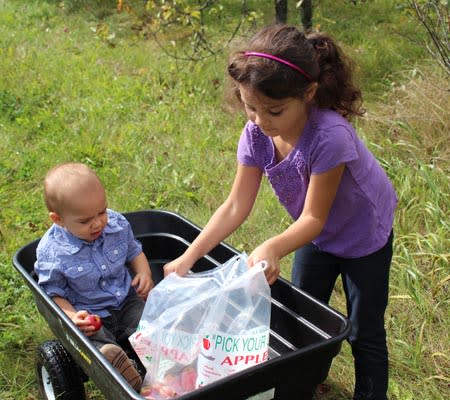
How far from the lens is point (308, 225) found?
2018 millimetres

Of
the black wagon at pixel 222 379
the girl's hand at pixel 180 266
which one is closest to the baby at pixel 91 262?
the black wagon at pixel 222 379

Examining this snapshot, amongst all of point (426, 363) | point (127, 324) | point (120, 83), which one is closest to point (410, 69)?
point (120, 83)

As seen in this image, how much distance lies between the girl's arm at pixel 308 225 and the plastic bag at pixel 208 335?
0.04m

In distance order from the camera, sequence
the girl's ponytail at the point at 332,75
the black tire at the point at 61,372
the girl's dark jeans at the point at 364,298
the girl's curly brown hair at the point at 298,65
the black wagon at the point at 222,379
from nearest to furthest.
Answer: the black wagon at the point at 222,379, the girl's curly brown hair at the point at 298,65, the girl's ponytail at the point at 332,75, the girl's dark jeans at the point at 364,298, the black tire at the point at 61,372

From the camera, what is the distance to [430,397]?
8.11 ft

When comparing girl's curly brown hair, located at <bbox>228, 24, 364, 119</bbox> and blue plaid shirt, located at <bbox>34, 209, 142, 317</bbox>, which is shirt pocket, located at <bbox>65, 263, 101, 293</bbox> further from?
girl's curly brown hair, located at <bbox>228, 24, 364, 119</bbox>

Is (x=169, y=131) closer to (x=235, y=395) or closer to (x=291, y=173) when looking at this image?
(x=291, y=173)

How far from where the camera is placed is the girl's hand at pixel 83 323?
225cm

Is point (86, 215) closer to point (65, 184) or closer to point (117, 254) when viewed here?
point (65, 184)

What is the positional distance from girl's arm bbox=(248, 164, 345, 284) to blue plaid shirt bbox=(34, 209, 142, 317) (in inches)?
30.7

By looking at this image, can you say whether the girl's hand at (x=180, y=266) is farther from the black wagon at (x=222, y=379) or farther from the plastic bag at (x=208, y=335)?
the black wagon at (x=222, y=379)

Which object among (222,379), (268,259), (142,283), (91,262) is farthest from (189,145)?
(222,379)

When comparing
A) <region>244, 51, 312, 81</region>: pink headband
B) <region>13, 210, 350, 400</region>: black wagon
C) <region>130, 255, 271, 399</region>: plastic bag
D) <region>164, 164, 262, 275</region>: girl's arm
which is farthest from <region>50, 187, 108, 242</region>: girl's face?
<region>244, 51, 312, 81</region>: pink headband

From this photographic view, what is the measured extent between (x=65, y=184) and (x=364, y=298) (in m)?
1.15
